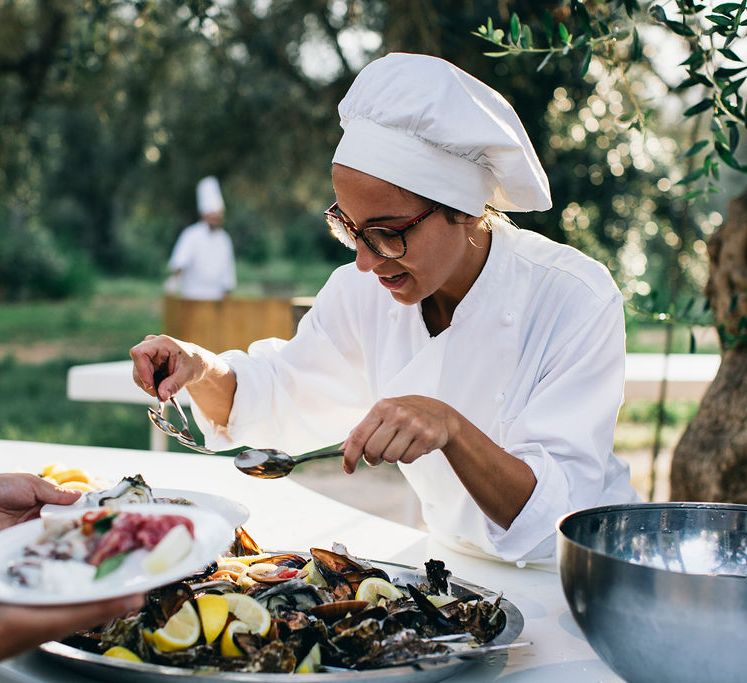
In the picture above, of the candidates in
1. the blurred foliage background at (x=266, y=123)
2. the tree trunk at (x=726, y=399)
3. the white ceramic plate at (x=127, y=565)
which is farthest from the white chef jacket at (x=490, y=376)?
the tree trunk at (x=726, y=399)

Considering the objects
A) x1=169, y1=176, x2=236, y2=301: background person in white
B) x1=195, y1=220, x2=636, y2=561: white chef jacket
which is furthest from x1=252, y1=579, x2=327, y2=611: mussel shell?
x1=169, y1=176, x2=236, y2=301: background person in white

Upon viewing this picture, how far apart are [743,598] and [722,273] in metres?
1.99

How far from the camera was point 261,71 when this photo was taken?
8.45 metres

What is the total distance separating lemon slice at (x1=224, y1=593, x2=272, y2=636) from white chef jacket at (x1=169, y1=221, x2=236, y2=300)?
9.80 meters

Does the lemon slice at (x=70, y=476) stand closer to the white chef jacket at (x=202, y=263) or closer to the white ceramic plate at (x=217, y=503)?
the white ceramic plate at (x=217, y=503)

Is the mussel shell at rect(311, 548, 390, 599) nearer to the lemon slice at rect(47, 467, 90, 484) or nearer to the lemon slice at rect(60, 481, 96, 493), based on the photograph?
the lemon slice at rect(60, 481, 96, 493)

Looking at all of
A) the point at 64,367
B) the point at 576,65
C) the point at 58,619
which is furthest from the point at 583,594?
the point at 64,367

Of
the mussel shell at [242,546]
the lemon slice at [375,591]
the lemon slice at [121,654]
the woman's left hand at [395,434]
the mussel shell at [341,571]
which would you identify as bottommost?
the mussel shell at [242,546]

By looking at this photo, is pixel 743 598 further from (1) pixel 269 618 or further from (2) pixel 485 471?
(2) pixel 485 471

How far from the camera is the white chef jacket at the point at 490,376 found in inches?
64.4

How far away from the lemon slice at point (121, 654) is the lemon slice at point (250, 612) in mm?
116

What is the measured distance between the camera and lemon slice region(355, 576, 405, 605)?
3.94 ft

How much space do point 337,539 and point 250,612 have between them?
63 cm

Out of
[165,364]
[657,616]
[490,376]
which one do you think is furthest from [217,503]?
[657,616]
